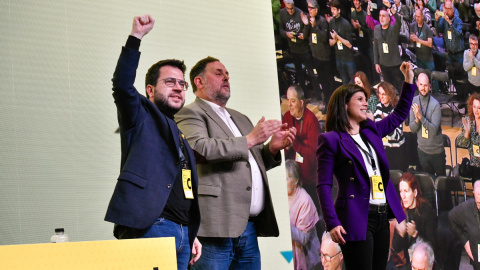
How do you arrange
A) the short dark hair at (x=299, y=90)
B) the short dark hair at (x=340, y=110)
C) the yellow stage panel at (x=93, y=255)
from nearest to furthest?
1. the yellow stage panel at (x=93, y=255)
2. the short dark hair at (x=340, y=110)
3. the short dark hair at (x=299, y=90)

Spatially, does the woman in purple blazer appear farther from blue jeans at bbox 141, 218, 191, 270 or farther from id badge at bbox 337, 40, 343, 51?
id badge at bbox 337, 40, 343, 51

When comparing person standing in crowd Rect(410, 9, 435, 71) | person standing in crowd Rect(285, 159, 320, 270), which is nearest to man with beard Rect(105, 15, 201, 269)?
person standing in crowd Rect(285, 159, 320, 270)

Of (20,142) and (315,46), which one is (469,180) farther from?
(20,142)

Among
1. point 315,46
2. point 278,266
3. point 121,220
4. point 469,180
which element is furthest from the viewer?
point 469,180

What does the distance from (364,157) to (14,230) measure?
1.85 m

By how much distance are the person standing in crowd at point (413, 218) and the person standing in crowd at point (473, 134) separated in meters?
0.63

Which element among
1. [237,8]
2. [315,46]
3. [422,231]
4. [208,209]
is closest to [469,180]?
[422,231]

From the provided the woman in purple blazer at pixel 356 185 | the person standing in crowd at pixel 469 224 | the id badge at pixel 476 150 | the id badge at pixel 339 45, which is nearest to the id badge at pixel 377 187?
the woman in purple blazer at pixel 356 185

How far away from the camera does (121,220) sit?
204 centimetres

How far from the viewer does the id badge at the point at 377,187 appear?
9.32ft

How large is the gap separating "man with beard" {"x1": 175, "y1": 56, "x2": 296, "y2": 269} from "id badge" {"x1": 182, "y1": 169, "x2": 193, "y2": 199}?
31cm

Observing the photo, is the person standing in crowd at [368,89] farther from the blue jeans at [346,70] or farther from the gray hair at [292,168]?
the gray hair at [292,168]

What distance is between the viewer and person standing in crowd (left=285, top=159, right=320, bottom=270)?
4.15 metres

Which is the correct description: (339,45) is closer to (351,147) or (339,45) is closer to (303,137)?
(303,137)
